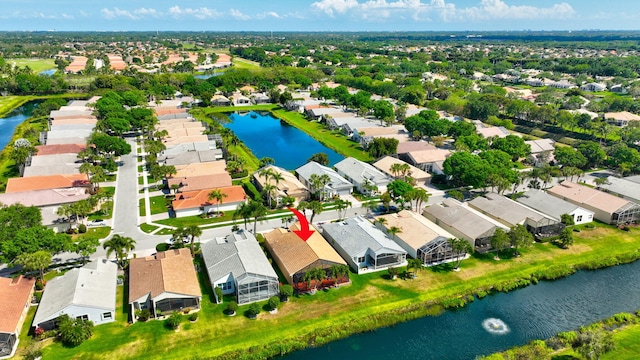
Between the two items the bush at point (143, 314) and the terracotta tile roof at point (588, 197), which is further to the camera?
the terracotta tile roof at point (588, 197)

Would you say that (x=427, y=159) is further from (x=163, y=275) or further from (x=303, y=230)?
(x=163, y=275)

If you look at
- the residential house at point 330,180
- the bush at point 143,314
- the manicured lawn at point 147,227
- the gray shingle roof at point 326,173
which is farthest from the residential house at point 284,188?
the bush at point 143,314

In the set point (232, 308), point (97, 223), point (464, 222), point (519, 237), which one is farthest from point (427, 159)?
point (97, 223)

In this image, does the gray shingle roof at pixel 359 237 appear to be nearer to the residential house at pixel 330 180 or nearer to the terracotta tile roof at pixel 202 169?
the residential house at pixel 330 180

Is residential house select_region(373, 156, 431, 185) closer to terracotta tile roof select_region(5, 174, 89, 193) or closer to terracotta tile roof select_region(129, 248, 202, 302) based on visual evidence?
terracotta tile roof select_region(129, 248, 202, 302)

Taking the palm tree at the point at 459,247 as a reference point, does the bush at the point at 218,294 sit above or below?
below

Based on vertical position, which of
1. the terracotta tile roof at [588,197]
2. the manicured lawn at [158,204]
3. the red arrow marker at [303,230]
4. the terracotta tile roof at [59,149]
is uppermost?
the terracotta tile roof at [59,149]

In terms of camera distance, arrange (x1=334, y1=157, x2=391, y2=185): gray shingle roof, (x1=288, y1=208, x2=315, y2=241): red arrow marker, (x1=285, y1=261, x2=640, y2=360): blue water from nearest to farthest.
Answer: (x1=285, y1=261, x2=640, y2=360): blue water → (x1=288, y1=208, x2=315, y2=241): red arrow marker → (x1=334, y1=157, x2=391, y2=185): gray shingle roof

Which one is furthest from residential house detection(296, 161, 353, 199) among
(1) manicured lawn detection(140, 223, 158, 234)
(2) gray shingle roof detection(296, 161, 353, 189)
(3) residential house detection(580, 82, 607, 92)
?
(3) residential house detection(580, 82, 607, 92)
